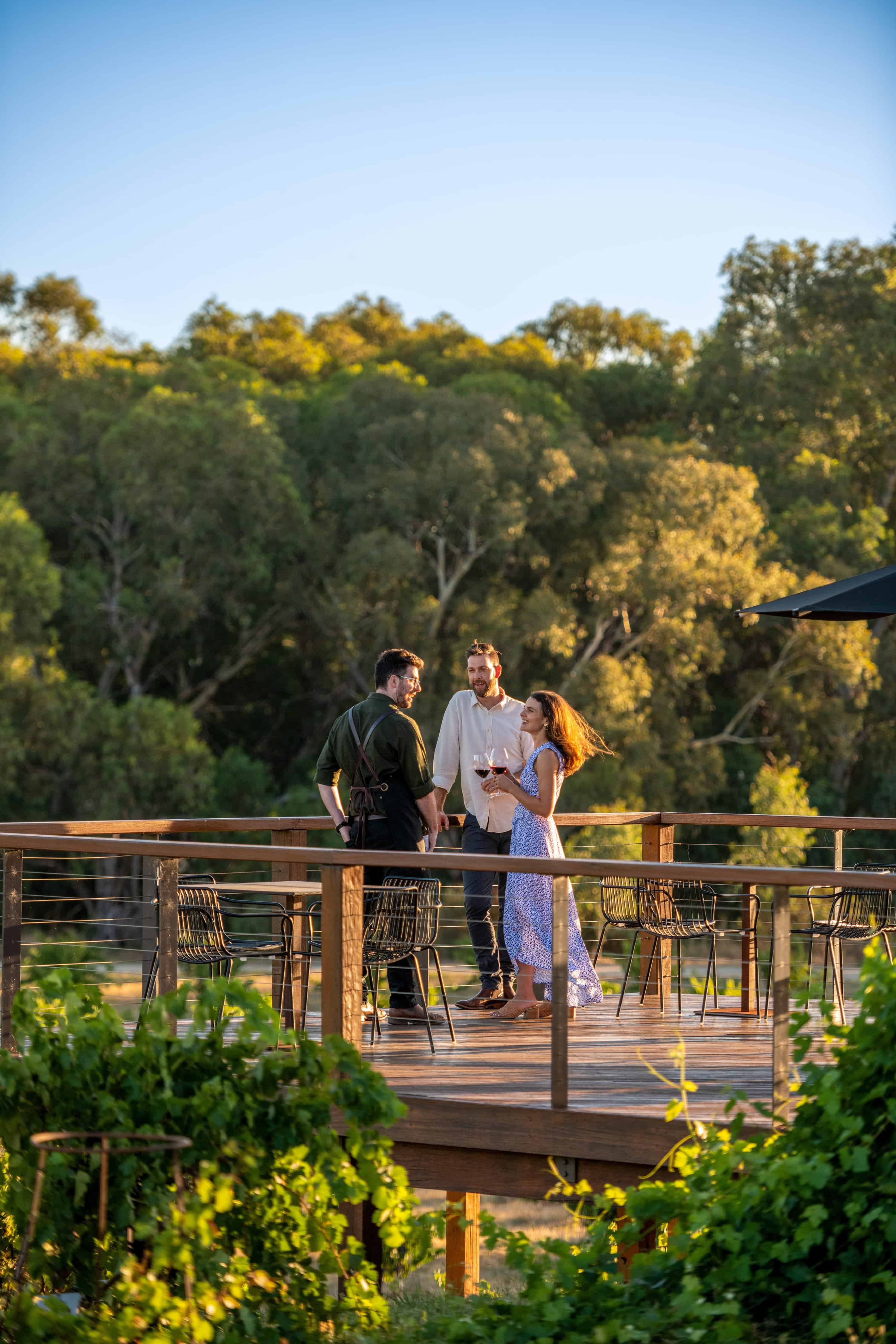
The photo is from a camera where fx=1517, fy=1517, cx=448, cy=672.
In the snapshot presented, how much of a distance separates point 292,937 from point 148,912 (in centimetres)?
91

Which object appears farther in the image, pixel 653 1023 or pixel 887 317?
pixel 887 317

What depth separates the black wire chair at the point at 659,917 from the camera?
7.39m

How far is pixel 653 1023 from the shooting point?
24.8 ft

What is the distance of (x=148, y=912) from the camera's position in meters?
7.25

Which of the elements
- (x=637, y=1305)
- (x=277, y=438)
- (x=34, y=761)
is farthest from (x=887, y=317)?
(x=637, y=1305)

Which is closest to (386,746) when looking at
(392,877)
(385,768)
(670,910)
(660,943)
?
(385,768)

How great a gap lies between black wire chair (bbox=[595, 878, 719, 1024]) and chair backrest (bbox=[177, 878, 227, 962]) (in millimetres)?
1908

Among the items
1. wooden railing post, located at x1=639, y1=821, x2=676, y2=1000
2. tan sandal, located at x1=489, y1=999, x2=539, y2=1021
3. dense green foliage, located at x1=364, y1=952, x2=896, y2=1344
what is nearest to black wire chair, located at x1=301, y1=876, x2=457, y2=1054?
tan sandal, located at x1=489, y1=999, x2=539, y2=1021

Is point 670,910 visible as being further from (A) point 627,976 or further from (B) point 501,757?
(B) point 501,757

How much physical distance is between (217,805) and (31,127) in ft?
69.7

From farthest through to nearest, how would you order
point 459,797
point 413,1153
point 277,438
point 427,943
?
point 277,438
point 459,797
point 427,943
point 413,1153

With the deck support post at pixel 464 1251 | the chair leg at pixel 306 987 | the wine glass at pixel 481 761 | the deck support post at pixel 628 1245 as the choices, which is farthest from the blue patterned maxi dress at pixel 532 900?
the deck support post at pixel 628 1245

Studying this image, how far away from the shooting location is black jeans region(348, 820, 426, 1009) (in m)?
6.88

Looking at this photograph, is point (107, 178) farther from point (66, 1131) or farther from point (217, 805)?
point (66, 1131)
